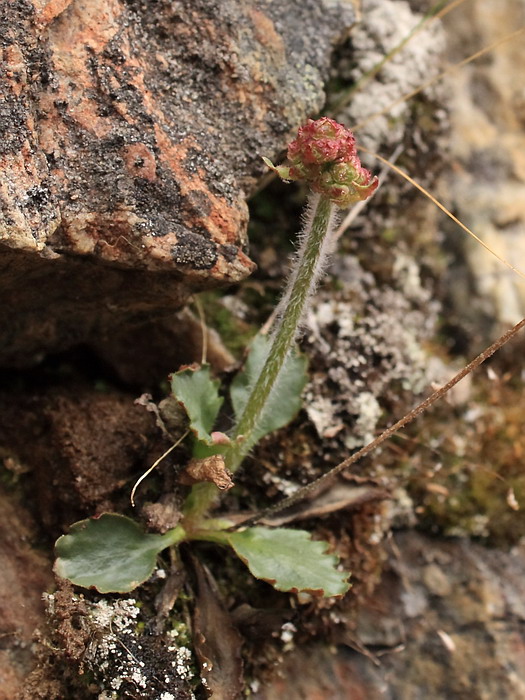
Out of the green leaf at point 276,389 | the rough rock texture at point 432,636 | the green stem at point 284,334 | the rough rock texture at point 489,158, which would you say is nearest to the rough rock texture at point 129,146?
the green stem at point 284,334

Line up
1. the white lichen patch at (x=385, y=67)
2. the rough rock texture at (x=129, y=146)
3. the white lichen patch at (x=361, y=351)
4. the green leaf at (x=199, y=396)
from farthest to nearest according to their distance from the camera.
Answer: the white lichen patch at (x=385, y=67), the white lichen patch at (x=361, y=351), the green leaf at (x=199, y=396), the rough rock texture at (x=129, y=146)

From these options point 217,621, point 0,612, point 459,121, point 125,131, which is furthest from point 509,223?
point 0,612

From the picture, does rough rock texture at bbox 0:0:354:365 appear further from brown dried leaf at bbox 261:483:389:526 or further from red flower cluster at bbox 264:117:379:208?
brown dried leaf at bbox 261:483:389:526

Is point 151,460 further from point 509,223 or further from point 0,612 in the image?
point 509,223

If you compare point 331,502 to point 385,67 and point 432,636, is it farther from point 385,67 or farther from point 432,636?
point 385,67

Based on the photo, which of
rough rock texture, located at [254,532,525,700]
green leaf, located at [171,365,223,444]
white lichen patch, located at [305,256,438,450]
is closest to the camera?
green leaf, located at [171,365,223,444]

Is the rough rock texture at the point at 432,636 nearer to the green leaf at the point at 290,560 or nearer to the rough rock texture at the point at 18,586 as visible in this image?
the green leaf at the point at 290,560

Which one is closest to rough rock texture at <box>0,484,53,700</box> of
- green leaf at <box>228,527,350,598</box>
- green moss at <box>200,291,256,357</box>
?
green leaf at <box>228,527,350,598</box>
